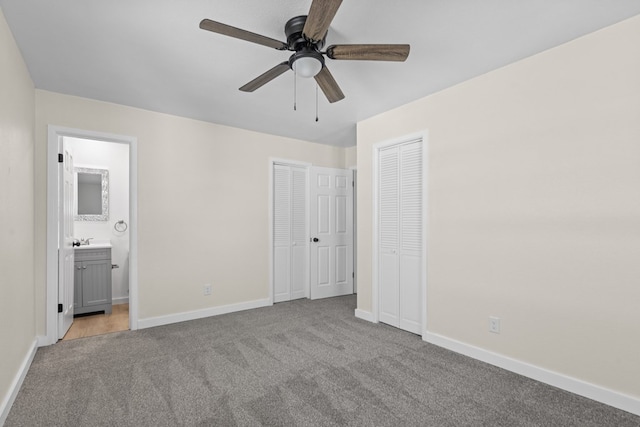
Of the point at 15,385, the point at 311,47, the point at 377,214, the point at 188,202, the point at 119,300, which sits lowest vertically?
the point at 119,300

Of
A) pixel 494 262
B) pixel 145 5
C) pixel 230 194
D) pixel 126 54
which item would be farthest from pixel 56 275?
pixel 494 262

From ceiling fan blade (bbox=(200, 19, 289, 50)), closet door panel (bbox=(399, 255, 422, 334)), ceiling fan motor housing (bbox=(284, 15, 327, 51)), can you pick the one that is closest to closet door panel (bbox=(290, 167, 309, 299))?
closet door panel (bbox=(399, 255, 422, 334))

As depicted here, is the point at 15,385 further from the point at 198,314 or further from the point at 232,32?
the point at 232,32

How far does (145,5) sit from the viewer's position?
1.93 m

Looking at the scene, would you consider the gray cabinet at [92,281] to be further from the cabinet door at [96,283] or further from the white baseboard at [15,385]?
the white baseboard at [15,385]

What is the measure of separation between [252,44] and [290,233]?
2972mm

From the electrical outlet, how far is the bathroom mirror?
203 inches

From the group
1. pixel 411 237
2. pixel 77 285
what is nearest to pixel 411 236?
pixel 411 237

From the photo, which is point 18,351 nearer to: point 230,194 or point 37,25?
point 37,25

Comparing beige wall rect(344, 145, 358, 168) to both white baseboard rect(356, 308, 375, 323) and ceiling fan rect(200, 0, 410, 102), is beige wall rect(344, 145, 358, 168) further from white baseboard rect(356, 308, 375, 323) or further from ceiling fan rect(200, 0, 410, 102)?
ceiling fan rect(200, 0, 410, 102)

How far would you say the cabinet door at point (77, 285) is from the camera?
419 cm

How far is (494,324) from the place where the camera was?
276 cm

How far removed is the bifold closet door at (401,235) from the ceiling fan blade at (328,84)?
53.0 inches

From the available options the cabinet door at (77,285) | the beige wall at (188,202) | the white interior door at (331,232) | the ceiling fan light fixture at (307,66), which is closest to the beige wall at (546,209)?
the ceiling fan light fixture at (307,66)
